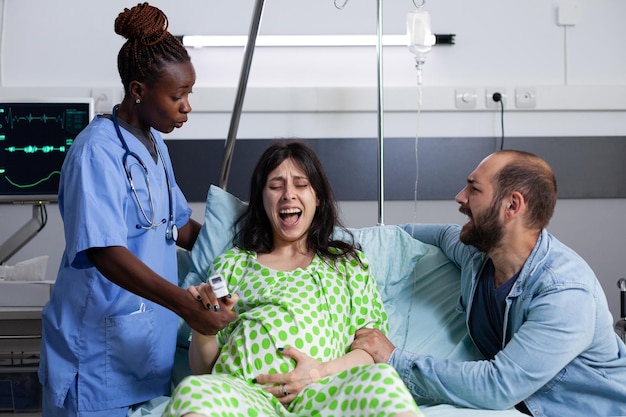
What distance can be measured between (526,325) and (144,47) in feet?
3.43

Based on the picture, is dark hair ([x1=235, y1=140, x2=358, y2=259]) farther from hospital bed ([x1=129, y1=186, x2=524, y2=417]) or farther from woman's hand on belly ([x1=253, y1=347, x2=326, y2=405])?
woman's hand on belly ([x1=253, y1=347, x2=326, y2=405])

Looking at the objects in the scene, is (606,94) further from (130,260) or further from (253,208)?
(130,260)

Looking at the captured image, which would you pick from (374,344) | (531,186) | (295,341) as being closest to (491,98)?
(531,186)

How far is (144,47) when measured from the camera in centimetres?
187

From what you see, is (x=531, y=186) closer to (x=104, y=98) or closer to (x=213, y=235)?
(x=213, y=235)

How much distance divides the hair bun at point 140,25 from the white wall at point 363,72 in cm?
134

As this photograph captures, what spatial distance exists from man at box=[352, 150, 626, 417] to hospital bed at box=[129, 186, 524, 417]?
6.2 inches

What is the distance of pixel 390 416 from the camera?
1.53 m

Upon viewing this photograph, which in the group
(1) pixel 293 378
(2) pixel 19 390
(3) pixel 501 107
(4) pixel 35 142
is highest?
(3) pixel 501 107

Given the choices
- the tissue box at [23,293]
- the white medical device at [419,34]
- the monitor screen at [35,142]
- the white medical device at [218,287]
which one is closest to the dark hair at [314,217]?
the white medical device at [218,287]

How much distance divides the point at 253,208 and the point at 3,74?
5.22ft

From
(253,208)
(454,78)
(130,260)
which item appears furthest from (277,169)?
(454,78)

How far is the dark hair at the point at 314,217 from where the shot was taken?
2.12 metres

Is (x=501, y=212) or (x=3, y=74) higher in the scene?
(x=3, y=74)
